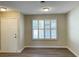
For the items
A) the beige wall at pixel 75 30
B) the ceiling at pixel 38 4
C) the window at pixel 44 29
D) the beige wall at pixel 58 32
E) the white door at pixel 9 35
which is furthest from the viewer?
the window at pixel 44 29

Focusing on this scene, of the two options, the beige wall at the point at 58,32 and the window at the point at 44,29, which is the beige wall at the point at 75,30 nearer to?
the beige wall at the point at 58,32

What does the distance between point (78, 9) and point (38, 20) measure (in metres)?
3.15

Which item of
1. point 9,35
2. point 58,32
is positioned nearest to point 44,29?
point 58,32

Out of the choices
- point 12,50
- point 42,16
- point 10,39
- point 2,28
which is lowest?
point 12,50

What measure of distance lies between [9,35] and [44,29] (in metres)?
2.22

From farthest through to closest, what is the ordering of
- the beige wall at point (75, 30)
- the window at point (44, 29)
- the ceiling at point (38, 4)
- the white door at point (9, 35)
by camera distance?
the window at point (44, 29) < the white door at point (9, 35) < the beige wall at point (75, 30) < the ceiling at point (38, 4)

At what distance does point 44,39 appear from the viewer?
753cm

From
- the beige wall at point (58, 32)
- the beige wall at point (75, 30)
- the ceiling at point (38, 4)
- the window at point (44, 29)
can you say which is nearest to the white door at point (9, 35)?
the ceiling at point (38, 4)

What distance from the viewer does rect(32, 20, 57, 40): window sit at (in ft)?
24.7

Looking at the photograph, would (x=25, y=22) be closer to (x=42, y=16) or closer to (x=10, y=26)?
(x=42, y=16)

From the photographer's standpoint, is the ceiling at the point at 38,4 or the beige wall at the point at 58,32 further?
the beige wall at the point at 58,32

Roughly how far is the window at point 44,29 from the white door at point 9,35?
1.67 meters

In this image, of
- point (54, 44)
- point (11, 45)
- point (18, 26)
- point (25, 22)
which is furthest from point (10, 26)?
point (54, 44)

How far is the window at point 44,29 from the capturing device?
752cm
